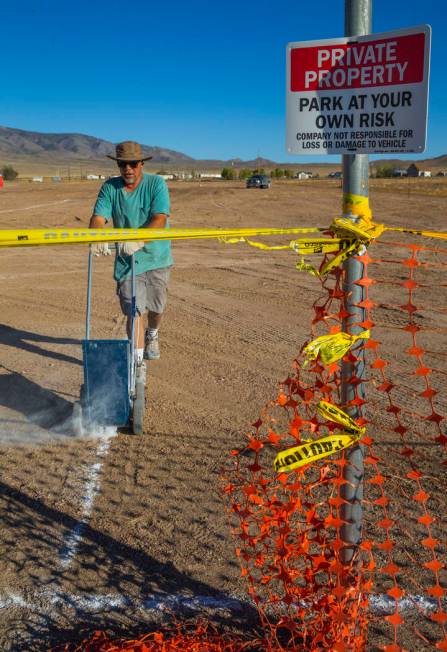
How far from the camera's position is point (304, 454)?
7.79 feet

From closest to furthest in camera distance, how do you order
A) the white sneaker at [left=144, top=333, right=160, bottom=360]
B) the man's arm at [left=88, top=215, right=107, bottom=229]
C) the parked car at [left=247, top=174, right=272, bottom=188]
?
the man's arm at [left=88, top=215, right=107, bottom=229] → the white sneaker at [left=144, top=333, right=160, bottom=360] → the parked car at [left=247, top=174, right=272, bottom=188]

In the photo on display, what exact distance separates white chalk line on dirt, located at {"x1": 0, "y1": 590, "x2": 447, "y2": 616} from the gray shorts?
9.20 ft

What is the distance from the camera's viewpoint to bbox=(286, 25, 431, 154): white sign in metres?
2.24

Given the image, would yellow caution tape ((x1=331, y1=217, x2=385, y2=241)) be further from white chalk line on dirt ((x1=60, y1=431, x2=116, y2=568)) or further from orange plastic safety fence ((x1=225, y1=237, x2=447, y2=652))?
white chalk line on dirt ((x1=60, y1=431, x2=116, y2=568))

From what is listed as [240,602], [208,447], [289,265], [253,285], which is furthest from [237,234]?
[289,265]

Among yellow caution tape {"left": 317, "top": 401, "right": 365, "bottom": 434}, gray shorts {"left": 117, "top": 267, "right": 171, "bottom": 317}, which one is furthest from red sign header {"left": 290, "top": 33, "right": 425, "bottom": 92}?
gray shorts {"left": 117, "top": 267, "right": 171, "bottom": 317}

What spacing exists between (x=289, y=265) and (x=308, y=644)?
9499 millimetres

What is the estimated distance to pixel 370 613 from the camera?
2.99m

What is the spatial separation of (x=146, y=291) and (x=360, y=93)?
3.82 meters

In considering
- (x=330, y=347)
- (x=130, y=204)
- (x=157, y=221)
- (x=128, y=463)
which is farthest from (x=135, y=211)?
(x=330, y=347)

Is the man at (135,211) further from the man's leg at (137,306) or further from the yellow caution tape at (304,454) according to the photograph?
the yellow caution tape at (304,454)

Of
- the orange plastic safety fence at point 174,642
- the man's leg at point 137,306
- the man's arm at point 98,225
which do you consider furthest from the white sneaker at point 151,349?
the orange plastic safety fence at point 174,642

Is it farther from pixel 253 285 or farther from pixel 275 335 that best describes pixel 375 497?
pixel 253 285

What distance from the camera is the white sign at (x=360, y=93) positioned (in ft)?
7.34
